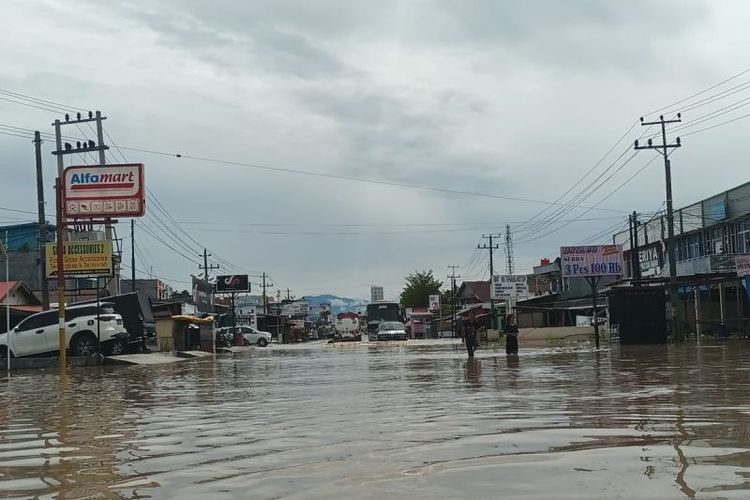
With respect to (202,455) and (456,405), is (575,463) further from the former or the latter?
(456,405)

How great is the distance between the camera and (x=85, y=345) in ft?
95.9

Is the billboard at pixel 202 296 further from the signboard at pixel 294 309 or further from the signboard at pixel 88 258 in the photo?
the signboard at pixel 294 309

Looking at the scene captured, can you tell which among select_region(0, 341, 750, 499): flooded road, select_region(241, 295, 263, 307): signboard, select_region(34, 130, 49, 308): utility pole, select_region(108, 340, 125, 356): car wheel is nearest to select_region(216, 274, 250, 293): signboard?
select_region(34, 130, 49, 308): utility pole

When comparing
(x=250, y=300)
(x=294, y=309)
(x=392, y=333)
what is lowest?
(x=392, y=333)

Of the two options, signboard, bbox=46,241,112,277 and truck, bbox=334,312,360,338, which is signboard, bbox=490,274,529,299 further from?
signboard, bbox=46,241,112,277

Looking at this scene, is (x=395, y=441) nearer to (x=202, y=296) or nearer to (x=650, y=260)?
(x=202, y=296)

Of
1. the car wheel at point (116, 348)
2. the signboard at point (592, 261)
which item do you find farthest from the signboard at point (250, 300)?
the car wheel at point (116, 348)

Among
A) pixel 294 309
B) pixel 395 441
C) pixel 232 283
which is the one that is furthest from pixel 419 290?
pixel 395 441

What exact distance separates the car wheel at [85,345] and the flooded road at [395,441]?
46.4 feet

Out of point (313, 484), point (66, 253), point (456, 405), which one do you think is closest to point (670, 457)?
point (313, 484)

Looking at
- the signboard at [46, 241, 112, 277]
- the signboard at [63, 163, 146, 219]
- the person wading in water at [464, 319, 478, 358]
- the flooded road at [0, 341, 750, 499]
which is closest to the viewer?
the flooded road at [0, 341, 750, 499]

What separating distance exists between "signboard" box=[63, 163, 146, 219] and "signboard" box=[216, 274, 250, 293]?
118 feet

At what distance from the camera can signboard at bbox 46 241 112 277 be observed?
34.1 meters

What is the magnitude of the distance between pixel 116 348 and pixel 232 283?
40.0 m
